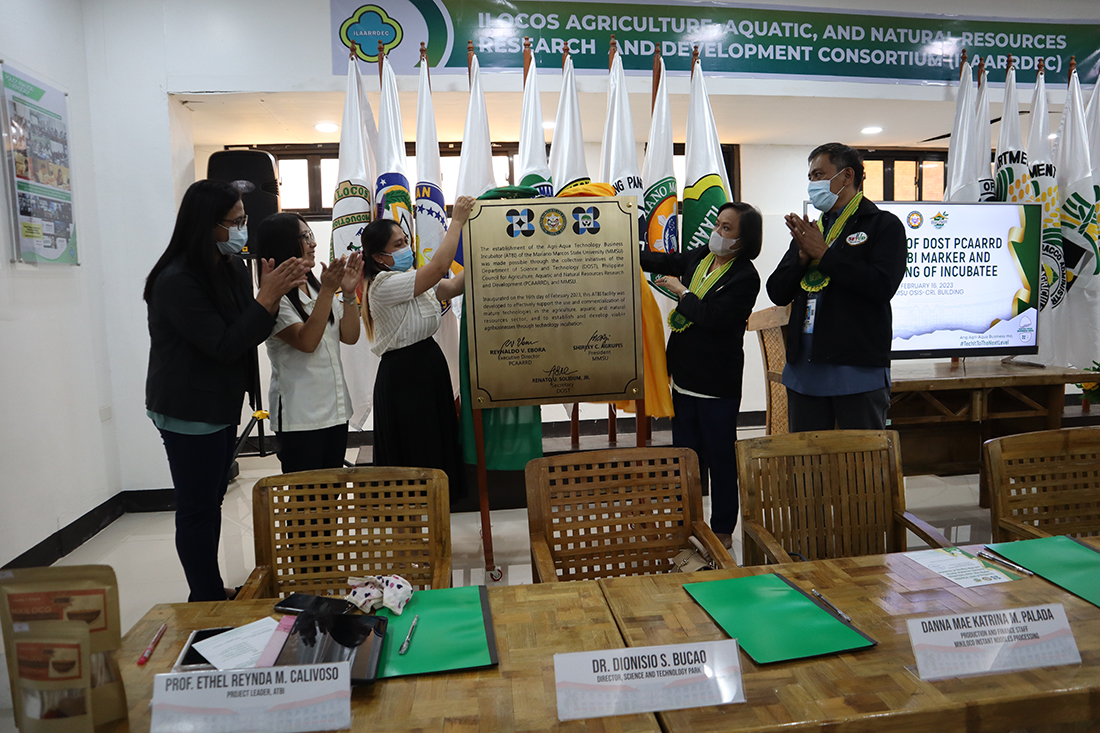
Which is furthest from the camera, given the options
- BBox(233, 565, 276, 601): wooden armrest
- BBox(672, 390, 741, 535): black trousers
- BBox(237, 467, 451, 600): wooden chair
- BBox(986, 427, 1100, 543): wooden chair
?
BBox(672, 390, 741, 535): black trousers

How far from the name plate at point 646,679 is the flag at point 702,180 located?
2663mm

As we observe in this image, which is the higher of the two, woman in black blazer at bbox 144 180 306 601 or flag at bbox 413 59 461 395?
flag at bbox 413 59 461 395

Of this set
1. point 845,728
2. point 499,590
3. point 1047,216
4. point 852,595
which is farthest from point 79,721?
point 1047,216

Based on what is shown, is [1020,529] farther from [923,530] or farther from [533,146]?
[533,146]

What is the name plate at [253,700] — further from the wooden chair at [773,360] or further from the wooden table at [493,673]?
the wooden chair at [773,360]

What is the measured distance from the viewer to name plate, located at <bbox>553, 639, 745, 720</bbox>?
35.0 inches

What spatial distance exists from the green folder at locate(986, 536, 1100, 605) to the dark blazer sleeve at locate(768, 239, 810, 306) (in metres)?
1.42

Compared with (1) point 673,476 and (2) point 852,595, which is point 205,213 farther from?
(2) point 852,595

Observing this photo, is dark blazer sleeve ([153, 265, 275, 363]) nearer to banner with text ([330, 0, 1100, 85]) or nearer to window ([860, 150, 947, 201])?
banner with text ([330, 0, 1100, 85])

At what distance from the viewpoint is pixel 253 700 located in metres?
0.86

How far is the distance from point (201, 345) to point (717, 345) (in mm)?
1913

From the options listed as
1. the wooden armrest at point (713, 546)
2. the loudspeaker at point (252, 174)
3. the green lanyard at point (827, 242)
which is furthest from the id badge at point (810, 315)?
the loudspeaker at point (252, 174)

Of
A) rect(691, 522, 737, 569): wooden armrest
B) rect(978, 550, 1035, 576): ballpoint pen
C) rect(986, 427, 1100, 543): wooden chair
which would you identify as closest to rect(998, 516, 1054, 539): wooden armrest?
rect(986, 427, 1100, 543): wooden chair

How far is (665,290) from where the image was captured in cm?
319
